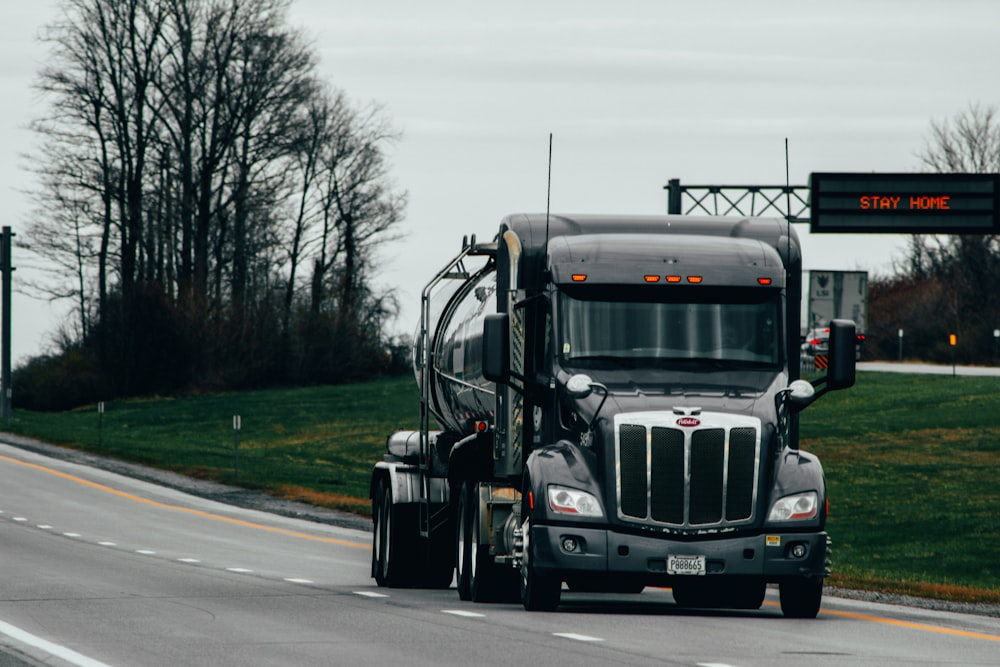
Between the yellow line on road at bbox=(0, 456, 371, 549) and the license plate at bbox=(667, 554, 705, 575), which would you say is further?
the yellow line on road at bbox=(0, 456, 371, 549)

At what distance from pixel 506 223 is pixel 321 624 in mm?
3973

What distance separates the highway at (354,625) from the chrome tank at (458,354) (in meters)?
1.80

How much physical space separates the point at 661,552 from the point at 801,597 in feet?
4.91

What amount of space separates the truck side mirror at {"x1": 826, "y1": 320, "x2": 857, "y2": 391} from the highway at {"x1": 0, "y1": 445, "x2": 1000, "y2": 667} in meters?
1.98

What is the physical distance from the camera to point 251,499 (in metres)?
38.4

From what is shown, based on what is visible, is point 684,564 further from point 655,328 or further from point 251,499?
point 251,499

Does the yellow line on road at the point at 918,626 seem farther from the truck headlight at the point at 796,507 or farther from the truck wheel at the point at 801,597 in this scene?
the truck headlight at the point at 796,507

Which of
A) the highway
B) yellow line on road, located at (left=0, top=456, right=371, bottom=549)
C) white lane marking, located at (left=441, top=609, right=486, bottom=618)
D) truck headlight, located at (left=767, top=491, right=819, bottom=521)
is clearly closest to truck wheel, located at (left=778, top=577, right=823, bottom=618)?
the highway

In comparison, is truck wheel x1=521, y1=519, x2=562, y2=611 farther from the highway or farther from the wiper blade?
the wiper blade

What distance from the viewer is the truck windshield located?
14805 millimetres

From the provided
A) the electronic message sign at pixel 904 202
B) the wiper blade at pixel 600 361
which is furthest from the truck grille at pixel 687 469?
the electronic message sign at pixel 904 202

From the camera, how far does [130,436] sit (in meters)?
61.6

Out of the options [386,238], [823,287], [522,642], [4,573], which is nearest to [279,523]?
[4,573]

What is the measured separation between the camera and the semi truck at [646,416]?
1412 centimetres
